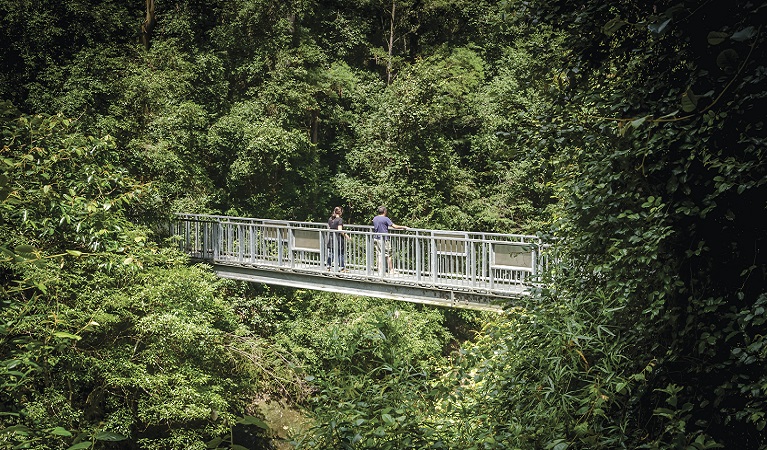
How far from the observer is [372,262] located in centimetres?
1297

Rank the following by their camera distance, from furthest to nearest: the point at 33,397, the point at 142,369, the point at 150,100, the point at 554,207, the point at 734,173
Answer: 1. the point at 150,100
2. the point at 142,369
3. the point at 33,397
4. the point at 554,207
5. the point at 734,173

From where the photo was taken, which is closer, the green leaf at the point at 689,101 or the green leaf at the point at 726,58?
the green leaf at the point at 726,58

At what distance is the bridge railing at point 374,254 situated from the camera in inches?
450

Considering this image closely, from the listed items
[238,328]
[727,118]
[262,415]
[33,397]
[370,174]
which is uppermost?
[727,118]

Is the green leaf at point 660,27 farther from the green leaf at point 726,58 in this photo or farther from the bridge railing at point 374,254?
the bridge railing at point 374,254

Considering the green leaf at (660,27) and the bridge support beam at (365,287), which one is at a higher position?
the green leaf at (660,27)

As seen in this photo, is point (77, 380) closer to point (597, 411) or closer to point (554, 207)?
point (554, 207)

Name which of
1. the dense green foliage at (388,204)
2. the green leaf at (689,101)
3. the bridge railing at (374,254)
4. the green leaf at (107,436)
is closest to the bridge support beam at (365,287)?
the bridge railing at (374,254)

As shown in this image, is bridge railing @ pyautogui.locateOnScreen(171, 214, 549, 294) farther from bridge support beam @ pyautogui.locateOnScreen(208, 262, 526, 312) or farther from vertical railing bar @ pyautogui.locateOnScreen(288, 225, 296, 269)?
bridge support beam @ pyautogui.locateOnScreen(208, 262, 526, 312)

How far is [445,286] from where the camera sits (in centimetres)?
1185

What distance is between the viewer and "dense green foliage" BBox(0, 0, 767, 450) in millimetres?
3295

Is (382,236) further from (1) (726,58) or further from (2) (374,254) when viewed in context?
(1) (726,58)

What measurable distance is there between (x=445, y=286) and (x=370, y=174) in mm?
9996

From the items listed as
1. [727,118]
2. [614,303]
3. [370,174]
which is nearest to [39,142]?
[614,303]
